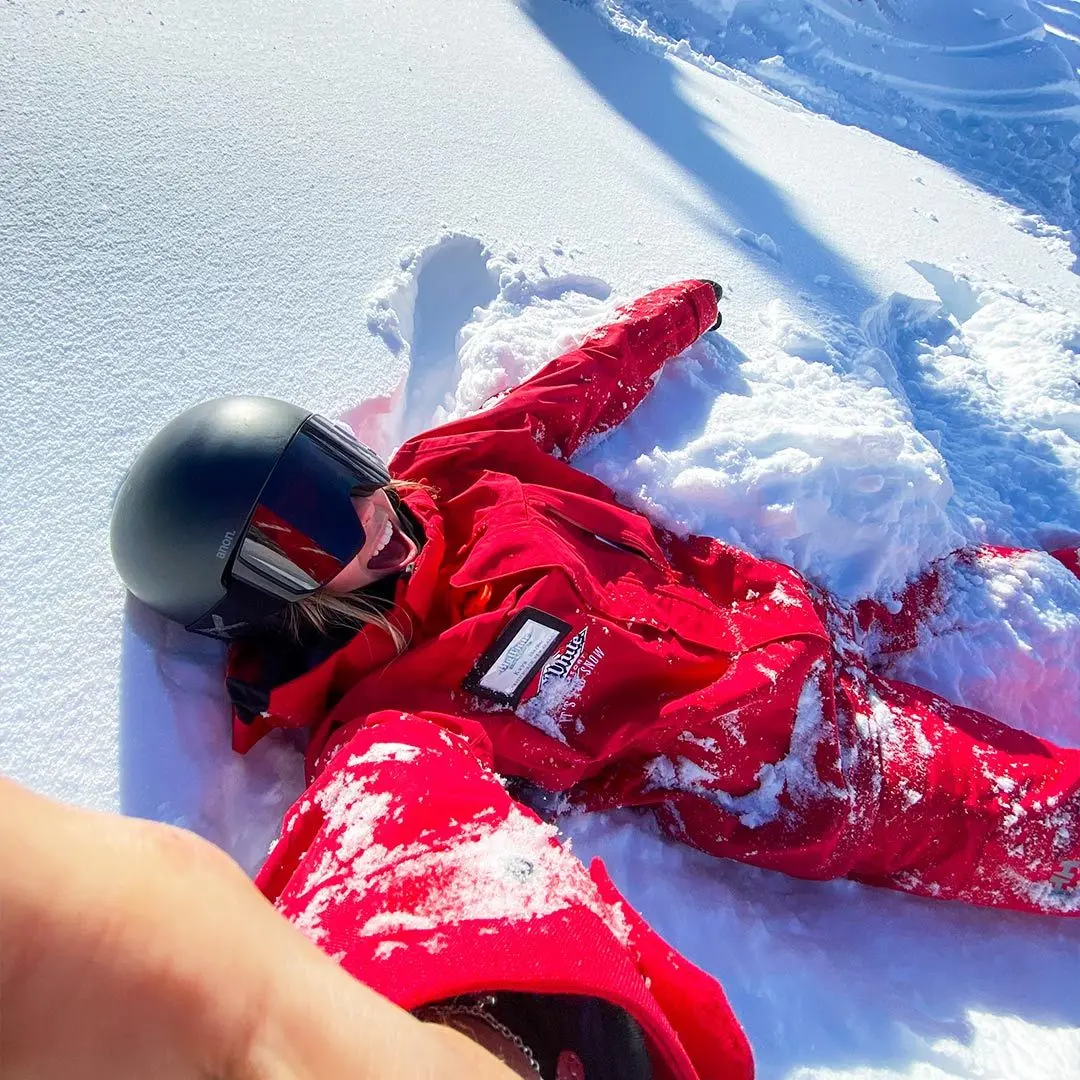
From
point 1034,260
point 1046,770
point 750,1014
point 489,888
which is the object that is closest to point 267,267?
point 489,888

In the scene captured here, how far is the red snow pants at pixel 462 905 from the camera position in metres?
0.90

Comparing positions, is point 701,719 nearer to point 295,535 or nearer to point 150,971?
point 295,535

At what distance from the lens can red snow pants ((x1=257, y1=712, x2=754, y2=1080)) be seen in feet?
2.94

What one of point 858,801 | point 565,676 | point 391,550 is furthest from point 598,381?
point 858,801

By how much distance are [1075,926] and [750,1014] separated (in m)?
0.78

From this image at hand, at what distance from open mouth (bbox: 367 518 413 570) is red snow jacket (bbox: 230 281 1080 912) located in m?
0.05

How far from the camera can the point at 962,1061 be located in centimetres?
132

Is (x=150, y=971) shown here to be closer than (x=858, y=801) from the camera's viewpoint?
Yes

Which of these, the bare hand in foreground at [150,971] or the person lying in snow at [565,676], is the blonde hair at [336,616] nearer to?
the person lying in snow at [565,676]

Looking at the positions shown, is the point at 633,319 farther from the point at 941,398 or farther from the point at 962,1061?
the point at 962,1061

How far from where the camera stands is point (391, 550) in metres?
1.66

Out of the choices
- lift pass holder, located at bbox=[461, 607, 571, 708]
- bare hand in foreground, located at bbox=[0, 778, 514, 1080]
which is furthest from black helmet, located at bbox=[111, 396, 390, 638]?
bare hand in foreground, located at bbox=[0, 778, 514, 1080]

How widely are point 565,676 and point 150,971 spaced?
114 cm

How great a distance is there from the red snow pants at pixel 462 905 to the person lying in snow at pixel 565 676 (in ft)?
0.50
